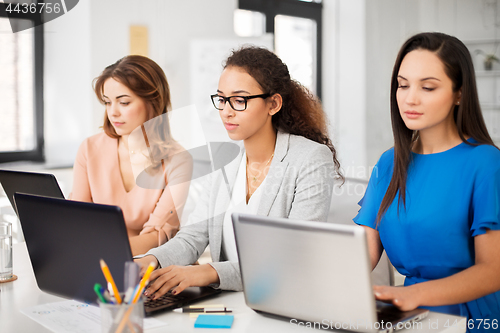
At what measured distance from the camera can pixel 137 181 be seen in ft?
6.21

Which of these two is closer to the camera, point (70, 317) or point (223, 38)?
point (70, 317)

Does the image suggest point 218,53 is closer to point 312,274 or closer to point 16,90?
point 16,90

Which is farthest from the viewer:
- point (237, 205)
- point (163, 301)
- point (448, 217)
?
point (237, 205)

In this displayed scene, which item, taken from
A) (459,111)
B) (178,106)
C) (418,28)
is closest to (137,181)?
(459,111)

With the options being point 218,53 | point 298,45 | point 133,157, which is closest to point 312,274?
point 133,157

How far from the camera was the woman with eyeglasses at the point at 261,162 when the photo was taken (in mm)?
1419

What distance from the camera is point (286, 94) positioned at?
1594 mm

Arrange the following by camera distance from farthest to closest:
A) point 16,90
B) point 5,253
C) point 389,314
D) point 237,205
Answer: point 16,90 < point 237,205 < point 5,253 < point 389,314

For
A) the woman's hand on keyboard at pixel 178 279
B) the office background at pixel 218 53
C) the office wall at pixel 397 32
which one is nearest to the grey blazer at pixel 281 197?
the woman's hand on keyboard at pixel 178 279

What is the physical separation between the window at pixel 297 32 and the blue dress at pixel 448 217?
3.06 meters

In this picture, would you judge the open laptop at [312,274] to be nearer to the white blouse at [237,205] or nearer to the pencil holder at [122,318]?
the pencil holder at [122,318]

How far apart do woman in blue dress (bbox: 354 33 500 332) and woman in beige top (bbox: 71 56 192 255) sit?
2.76ft

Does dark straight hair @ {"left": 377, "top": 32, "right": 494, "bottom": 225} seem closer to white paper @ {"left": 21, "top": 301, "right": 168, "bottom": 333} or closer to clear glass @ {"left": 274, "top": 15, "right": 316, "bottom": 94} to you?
white paper @ {"left": 21, "top": 301, "right": 168, "bottom": 333}

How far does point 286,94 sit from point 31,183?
840 mm
